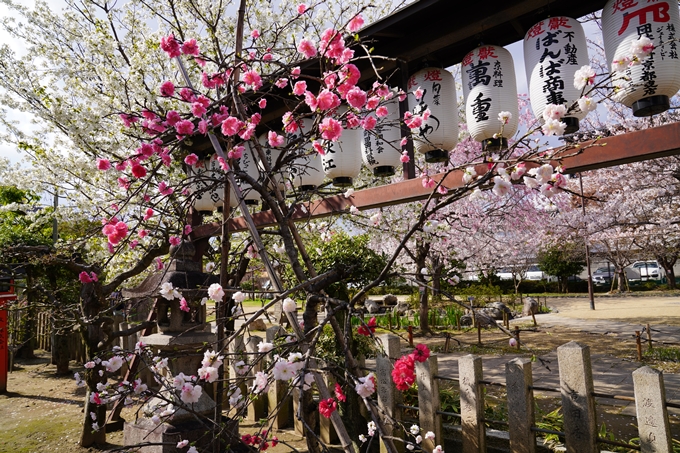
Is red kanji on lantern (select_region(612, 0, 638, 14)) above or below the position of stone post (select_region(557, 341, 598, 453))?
above

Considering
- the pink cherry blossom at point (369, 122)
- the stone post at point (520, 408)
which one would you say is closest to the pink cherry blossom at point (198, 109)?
the pink cherry blossom at point (369, 122)

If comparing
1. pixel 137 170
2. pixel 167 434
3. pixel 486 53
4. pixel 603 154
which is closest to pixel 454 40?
pixel 486 53

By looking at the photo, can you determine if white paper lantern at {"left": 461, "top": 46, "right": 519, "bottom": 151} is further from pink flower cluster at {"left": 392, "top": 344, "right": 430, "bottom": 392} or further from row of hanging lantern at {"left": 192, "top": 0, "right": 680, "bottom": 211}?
pink flower cluster at {"left": 392, "top": 344, "right": 430, "bottom": 392}

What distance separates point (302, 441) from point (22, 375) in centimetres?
811

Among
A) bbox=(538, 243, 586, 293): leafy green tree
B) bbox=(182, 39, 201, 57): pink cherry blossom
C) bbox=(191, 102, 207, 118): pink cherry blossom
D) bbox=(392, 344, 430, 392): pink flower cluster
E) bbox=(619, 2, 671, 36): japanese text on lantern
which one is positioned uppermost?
bbox=(619, 2, 671, 36): japanese text on lantern

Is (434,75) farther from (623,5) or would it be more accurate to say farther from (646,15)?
(646,15)

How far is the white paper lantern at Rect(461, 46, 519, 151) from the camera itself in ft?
11.4

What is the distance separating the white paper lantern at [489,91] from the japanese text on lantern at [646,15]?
0.89 m

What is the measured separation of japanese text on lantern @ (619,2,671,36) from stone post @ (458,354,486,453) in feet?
8.69

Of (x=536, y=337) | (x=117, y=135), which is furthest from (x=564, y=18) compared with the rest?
(x=536, y=337)

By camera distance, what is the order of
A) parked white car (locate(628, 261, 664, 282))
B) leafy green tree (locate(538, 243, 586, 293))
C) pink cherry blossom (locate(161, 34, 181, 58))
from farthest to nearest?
parked white car (locate(628, 261, 664, 282)) < leafy green tree (locate(538, 243, 586, 293)) < pink cherry blossom (locate(161, 34, 181, 58))

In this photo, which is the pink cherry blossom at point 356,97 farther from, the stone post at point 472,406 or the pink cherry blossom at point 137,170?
the stone post at point 472,406

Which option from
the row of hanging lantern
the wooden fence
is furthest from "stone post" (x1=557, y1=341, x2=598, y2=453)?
the row of hanging lantern

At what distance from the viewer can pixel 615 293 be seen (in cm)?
2475
